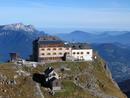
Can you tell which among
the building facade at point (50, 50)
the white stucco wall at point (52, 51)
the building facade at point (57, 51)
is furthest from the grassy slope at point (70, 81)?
the white stucco wall at point (52, 51)

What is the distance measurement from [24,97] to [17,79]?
1009cm

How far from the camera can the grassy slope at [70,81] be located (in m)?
136

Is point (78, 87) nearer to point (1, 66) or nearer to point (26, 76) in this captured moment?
point (26, 76)

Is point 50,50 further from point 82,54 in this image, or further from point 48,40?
point 82,54

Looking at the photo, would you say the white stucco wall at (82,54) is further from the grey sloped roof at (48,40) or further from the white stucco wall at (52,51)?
the grey sloped roof at (48,40)

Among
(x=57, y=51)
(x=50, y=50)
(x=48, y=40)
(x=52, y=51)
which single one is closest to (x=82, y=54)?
(x=57, y=51)

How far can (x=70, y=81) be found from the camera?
485 ft

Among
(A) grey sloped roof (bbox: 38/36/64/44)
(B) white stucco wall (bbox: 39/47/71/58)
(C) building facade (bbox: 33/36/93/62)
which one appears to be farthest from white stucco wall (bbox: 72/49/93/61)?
(A) grey sloped roof (bbox: 38/36/64/44)

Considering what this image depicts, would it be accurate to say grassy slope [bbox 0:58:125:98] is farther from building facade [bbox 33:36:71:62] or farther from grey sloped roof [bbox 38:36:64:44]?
grey sloped roof [bbox 38:36:64:44]

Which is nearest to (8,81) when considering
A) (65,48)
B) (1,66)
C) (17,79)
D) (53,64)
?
(17,79)

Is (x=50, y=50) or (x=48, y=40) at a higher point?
(x=48, y=40)

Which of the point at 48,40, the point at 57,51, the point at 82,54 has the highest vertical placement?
the point at 48,40

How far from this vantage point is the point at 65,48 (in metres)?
168

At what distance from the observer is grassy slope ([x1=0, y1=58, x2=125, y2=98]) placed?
13612 cm
